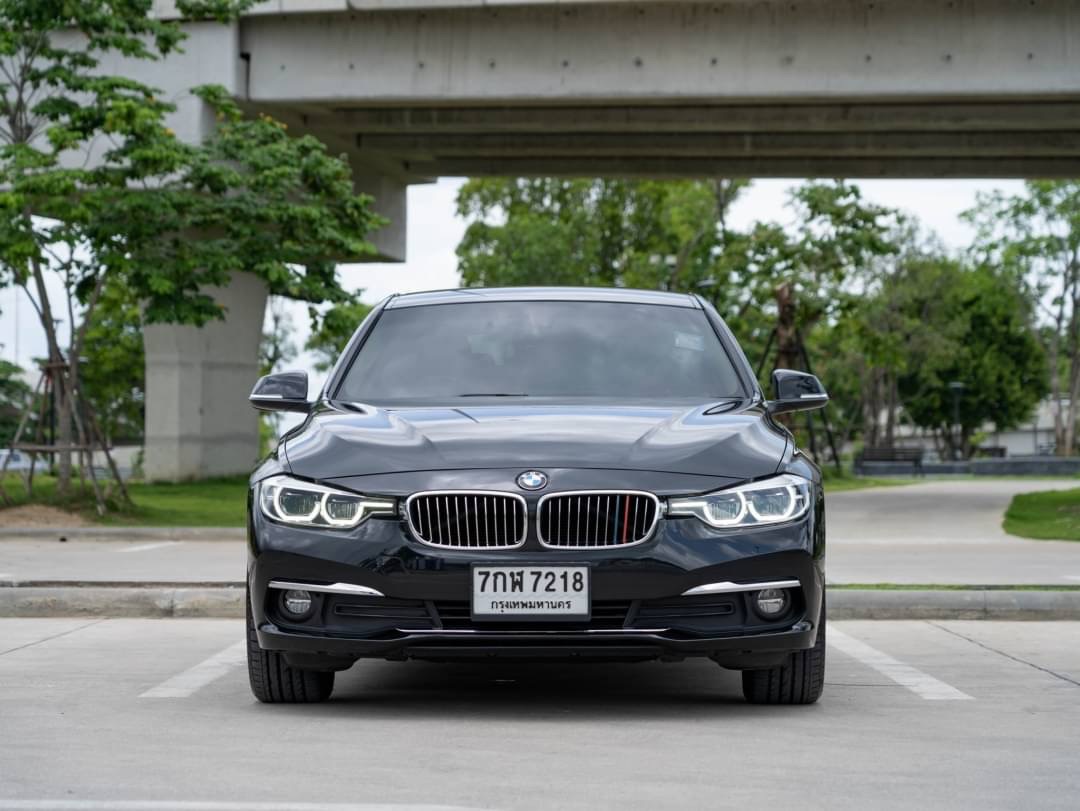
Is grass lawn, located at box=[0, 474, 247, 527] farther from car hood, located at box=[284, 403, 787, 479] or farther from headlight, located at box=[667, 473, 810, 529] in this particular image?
headlight, located at box=[667, 473, 810, 529]

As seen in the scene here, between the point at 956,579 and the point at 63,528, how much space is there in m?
11.4

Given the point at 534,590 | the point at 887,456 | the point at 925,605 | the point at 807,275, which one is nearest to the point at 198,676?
the point at 534,590

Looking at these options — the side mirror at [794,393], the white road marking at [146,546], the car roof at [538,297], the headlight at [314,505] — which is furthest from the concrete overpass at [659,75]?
the headlight at [314,505]

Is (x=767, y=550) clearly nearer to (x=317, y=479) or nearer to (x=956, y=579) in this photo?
(x=317, y=479)

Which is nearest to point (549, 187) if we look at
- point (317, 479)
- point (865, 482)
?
point (865, 482)

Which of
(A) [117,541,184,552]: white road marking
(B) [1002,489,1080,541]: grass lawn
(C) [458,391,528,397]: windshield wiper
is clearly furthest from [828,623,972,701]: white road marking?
(B) [1002,489,1080,541]: grass lawn

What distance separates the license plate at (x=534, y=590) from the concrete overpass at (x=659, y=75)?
66.1 ft

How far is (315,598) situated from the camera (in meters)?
6.17

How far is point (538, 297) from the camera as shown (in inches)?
309

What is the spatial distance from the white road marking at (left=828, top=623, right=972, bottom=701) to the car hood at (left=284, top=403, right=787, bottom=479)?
136 centimetres

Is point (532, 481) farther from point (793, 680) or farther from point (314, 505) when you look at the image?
point (793, 680)

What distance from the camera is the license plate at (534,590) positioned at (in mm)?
5977

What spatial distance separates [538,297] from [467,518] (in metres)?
2.02

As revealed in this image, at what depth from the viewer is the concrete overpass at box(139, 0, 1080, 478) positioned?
984 inches
